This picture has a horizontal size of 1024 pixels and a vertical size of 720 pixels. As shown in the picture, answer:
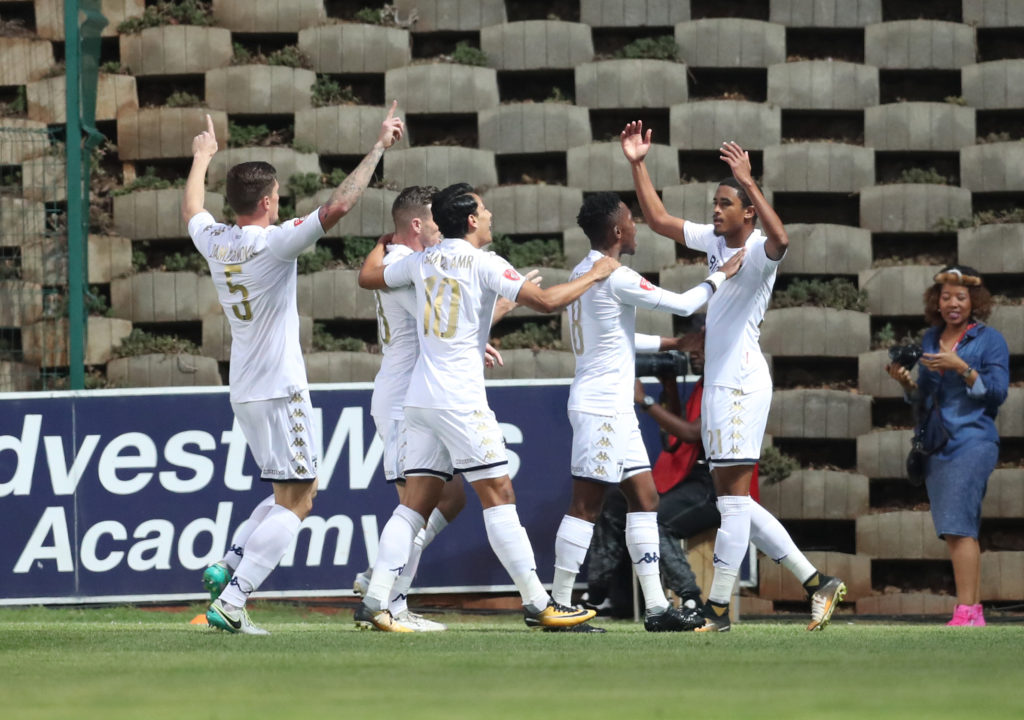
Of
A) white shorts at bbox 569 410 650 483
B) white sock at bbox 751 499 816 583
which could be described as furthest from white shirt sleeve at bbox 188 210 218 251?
white sock at bbox 751 499 816 583

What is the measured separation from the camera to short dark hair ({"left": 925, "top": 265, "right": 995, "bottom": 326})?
867 centimetres

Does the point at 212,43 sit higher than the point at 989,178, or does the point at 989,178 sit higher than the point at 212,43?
the point at 212,43

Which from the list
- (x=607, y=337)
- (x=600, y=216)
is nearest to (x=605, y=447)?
(x=607, y=337)

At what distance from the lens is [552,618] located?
6715mm

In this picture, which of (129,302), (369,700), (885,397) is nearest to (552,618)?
(369,700)

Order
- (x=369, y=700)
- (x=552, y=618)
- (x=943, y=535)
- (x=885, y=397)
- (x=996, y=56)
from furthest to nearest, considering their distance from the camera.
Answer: (x=996, y=56)
(x=885, y=397)
(x=943, y=535)
(x=552, y=618)
(x=369, y=700)

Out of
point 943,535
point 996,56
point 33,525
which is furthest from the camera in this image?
point 996,56

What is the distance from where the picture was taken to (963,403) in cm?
869

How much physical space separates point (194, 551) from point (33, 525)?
1001 millimetres

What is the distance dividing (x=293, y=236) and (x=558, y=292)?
1.20m

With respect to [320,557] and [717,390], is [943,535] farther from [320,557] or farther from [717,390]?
[320,557]

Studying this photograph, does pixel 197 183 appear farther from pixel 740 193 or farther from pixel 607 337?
pixel 740 193

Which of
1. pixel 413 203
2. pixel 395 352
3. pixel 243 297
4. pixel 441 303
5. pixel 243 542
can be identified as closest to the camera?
pixel 441 303

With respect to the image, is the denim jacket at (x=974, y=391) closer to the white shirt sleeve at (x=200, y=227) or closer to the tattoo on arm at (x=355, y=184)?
the tattoo on arm at (x=355, y=184)
